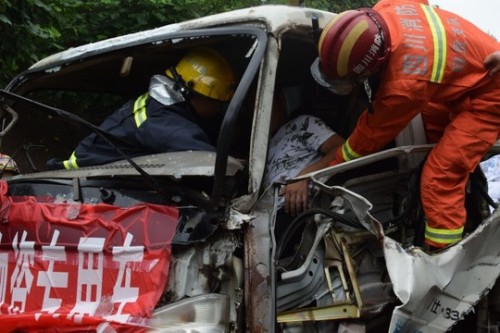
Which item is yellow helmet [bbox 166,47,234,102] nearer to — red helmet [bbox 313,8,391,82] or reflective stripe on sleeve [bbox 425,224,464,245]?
red helmet [bbox 313,8,391,82]

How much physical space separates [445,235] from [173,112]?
56.2 inches

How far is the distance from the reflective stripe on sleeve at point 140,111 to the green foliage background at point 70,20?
2365mm

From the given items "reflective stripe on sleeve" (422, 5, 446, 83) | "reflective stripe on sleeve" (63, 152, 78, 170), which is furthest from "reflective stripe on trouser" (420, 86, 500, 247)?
"reflective stripe on sleeve" (63, 152, 78, 170)

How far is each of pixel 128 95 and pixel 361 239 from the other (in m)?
2.06

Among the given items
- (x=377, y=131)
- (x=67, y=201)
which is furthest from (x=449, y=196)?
(x=67, y=201)

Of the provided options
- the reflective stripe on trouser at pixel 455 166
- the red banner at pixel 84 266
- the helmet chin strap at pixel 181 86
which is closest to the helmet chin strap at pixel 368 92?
the reflective stripe on trouser at pixel 455 166

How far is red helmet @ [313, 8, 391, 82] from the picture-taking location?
249 centimetres

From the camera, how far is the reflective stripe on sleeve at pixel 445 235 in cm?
263

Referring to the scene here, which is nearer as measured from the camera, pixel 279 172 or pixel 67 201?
pixel 67 201

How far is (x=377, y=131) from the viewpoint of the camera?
2668 mm

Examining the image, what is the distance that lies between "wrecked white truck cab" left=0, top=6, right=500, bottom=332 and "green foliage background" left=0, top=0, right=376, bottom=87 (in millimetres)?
2421

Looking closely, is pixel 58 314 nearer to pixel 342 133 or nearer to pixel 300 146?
pixel 300 146

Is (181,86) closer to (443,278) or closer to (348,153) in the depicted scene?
(348,153)

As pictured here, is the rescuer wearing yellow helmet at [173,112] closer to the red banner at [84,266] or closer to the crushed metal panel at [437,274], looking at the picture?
the red banner at [84,266]
